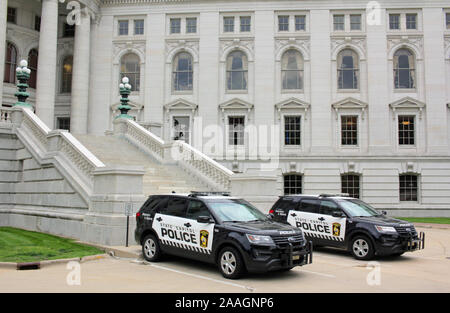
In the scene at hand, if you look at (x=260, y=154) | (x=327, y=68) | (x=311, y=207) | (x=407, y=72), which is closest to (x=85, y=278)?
(x=311, y=207)

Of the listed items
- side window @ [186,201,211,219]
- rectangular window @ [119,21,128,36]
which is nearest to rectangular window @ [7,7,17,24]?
rectangular window @ [119,21,128,36]

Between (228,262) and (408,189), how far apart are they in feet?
89.8

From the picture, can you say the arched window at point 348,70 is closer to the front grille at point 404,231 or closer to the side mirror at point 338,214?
the side mirror at point 338,214

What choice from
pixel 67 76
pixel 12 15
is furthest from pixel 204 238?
pixel 12 15

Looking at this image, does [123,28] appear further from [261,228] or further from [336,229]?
[261,228]

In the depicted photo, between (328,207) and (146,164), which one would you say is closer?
(328,207)

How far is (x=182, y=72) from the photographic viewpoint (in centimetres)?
3544

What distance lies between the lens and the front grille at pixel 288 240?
9.16 m

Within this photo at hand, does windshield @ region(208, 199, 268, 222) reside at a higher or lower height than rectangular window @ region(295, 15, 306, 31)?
lower

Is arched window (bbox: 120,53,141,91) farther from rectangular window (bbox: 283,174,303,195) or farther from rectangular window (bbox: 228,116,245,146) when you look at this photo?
rectangular window (bbox: 283,174,303,195)

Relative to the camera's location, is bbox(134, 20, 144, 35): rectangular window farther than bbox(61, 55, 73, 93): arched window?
No

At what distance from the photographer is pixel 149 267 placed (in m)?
10.6

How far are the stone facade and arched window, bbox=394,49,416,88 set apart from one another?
0.38 meters

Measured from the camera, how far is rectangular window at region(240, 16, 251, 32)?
35062mm
